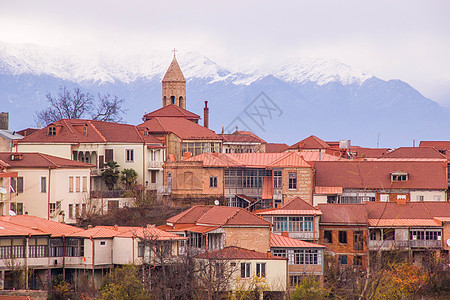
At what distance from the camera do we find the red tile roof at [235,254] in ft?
172

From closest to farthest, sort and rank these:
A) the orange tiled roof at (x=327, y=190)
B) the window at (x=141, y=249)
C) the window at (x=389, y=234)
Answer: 1. the window at (x=141, y=249)
2. the window at (x=389, y=234)
3. the orange tiled roof at (x=327, y=190)

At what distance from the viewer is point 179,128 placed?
272 feet

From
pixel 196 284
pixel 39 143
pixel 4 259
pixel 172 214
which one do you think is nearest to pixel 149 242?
pixel 196 284

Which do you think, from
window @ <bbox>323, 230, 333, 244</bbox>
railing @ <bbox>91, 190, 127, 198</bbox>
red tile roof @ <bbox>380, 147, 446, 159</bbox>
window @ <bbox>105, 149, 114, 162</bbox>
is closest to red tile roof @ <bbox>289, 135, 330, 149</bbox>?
red tile roof @ <bbox>380, 147, 446, 159</bbox>

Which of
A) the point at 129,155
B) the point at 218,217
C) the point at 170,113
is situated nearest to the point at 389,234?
the point at 218,217

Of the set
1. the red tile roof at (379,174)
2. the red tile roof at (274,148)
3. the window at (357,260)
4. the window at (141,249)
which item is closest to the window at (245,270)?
the window at (141,249)

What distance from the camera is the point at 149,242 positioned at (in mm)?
51812

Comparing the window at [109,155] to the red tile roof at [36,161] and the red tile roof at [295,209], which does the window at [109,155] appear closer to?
the red tile roof at [36,161]

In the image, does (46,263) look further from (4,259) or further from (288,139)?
(288,139)

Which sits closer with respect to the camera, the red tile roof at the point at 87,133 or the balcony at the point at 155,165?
the red tile roof at the point at 87,133

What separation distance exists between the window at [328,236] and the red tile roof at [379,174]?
28.2ft

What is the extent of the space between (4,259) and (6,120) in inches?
1432

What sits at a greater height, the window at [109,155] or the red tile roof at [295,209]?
the window at [109,155]

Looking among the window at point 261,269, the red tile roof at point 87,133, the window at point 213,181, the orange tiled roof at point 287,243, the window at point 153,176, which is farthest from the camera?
the window at point 153,176
